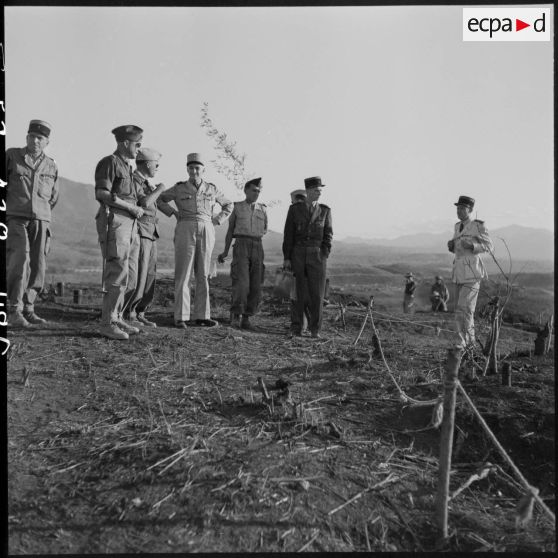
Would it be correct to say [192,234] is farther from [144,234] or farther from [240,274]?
[240,274]

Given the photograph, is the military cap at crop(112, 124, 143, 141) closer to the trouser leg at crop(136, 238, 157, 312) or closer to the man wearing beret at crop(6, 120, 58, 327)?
the man wearing beret at crop(6, 120, 58, 327)

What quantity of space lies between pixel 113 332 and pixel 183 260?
1235 millimetres

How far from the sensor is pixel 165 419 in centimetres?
350

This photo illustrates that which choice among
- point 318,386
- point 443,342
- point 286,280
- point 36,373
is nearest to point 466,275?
point 443,342

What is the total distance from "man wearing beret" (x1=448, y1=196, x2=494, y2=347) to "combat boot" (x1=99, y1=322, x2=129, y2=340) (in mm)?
3455

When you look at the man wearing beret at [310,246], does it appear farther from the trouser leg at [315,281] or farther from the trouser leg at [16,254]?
the trouser leg at [16,254]

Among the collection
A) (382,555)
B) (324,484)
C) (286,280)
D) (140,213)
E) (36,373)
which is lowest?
(382,555)

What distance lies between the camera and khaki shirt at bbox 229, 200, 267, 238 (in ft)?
21.4

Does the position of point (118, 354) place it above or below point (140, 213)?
below

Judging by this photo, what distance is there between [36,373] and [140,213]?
1765 millimetres

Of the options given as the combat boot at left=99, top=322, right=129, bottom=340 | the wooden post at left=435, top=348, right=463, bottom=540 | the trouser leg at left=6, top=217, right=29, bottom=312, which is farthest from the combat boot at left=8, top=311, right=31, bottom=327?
the wooden post at left=435, top=348, right=463, bottom=540

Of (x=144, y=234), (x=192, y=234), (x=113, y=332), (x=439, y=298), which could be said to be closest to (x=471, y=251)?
(x=192, y=234)

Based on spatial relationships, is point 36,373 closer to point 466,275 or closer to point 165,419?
point 165,419

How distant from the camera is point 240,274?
647cm
